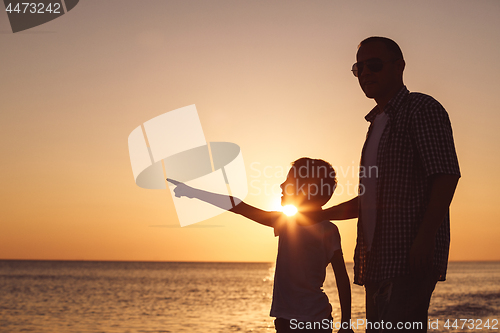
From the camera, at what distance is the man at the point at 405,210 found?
2.09 m

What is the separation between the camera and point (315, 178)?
3236 millimetres

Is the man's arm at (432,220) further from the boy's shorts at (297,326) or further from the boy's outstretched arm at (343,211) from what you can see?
the boy's shorts at (297,326)

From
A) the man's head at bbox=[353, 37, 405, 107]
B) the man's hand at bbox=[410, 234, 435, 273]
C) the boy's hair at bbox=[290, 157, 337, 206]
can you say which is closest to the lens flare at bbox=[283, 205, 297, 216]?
the boy's hair at bbox=[290, 157, 337, 206]

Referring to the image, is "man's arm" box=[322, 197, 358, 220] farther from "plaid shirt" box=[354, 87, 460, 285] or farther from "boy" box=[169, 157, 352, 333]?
"boy" box=[169, 157, 352, 333]

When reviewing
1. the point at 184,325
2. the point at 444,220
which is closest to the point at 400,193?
the point at 444,220

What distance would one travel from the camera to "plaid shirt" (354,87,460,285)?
7.03 ft

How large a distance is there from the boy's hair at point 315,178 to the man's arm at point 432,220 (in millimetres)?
1179

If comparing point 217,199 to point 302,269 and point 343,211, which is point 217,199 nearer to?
point 343,211

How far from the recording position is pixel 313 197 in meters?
3.22

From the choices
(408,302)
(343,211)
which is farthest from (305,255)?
(408,302)

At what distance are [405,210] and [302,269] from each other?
1144 mm

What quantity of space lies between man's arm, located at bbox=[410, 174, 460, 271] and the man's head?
26.8 inches

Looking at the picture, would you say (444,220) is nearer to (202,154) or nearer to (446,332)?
(202,154)

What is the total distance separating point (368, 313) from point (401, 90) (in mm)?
1261
